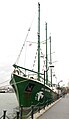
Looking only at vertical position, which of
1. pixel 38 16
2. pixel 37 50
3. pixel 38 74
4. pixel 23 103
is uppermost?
pixel 38 16

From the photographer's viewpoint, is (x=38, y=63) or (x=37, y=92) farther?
(x=38, y=63)

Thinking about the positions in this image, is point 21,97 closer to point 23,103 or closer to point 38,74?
point 23,103

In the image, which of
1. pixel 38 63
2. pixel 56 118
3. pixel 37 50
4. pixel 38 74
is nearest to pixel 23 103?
pixel 38 74

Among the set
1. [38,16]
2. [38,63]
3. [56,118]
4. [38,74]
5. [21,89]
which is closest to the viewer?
[56,118]

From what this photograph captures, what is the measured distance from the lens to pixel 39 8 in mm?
34188

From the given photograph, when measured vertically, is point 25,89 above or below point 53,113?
below

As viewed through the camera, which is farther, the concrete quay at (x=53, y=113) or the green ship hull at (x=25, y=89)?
the green ship hull at (x=25, y=89)

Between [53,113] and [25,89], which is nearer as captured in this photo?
[53,113]

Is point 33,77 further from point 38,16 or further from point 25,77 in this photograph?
point 38,16

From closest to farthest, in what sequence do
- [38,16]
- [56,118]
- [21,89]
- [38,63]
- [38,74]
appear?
1. [56,118]
2. [21,89]
3. [38,74]
4. [38,63]
5. [38,16]

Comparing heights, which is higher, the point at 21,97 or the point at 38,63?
the point at 38,63

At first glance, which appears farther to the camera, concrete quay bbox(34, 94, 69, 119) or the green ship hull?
the green ship hull

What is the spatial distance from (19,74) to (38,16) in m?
11.0

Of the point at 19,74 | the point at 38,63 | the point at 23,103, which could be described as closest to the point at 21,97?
the point at 23,103
